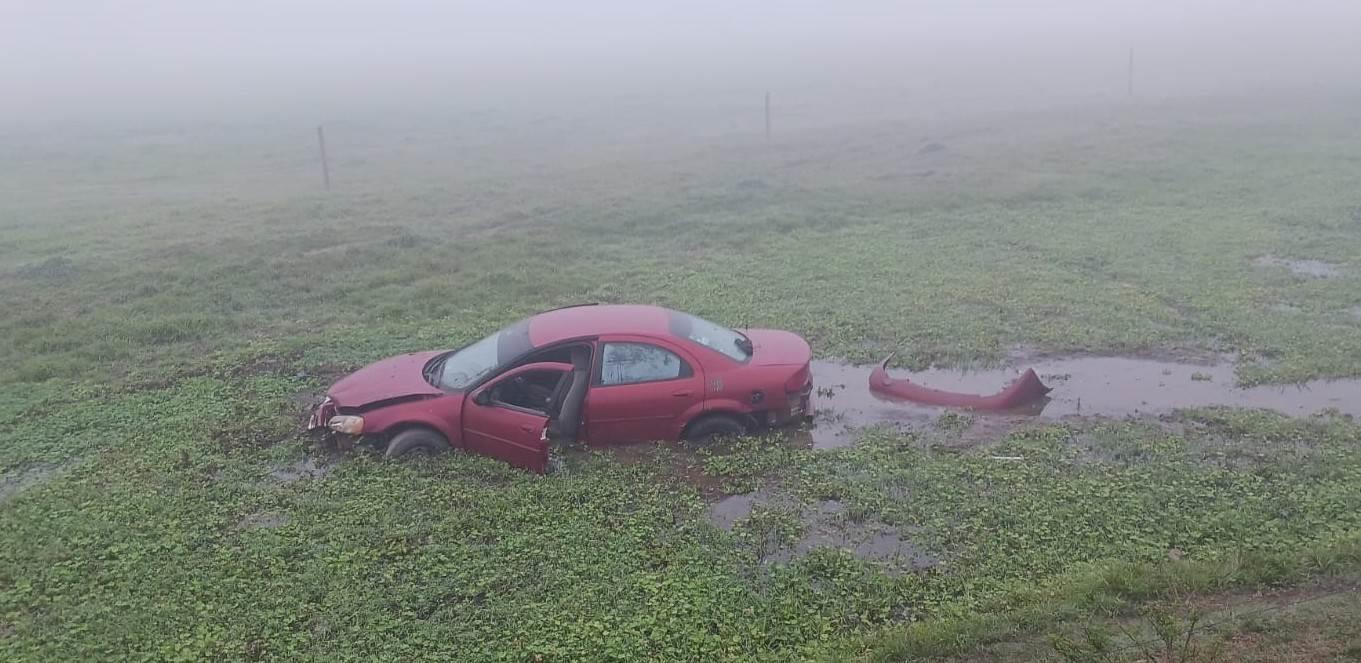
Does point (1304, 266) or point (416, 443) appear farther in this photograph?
point (1304, 266)

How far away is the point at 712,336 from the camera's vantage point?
10523mm

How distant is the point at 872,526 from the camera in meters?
8.34

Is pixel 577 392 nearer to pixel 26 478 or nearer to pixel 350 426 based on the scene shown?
pixel 350 426

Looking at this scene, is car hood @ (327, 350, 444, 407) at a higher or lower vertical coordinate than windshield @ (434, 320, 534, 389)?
lower

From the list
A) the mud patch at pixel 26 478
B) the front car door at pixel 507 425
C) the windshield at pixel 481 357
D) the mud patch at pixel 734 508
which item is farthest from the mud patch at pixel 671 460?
the mud patch at pixel 26 478

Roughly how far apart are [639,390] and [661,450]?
0.61m

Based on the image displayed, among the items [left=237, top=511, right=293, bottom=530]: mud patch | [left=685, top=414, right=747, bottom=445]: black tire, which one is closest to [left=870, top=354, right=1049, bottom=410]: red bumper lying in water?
[left=685, top=414, right=747, bottom=445]: black tire

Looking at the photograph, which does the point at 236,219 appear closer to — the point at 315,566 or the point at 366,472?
the point at 366,472

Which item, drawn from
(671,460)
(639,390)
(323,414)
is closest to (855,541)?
(671,460)

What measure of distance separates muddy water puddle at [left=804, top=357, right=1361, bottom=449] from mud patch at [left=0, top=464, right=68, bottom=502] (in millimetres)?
7266

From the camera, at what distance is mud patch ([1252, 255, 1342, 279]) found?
51.8 ft

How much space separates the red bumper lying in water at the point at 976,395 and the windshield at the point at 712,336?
73.5 inches

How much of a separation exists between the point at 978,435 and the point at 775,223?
11541 millimetres

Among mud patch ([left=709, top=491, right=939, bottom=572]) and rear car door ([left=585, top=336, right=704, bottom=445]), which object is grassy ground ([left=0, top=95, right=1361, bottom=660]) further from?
rear car door ([left=585, top=336, right=704, bottom=445])
